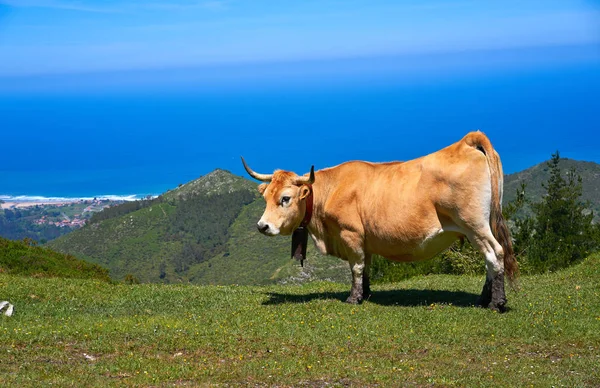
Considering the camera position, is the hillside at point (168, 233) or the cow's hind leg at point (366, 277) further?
the hillside at point (168, 233)

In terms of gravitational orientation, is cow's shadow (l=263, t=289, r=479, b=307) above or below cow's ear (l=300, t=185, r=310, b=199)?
below

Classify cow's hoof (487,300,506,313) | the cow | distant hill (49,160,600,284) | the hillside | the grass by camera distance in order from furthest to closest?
the hillside < distant hill (49,160,600,284) < cow's hoof (487,300,506,313) < the cow < the grass

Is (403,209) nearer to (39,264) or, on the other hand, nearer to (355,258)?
(355,258)

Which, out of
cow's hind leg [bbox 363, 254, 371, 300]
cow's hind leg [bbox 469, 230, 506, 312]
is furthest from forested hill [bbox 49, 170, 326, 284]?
cow's hind leg [bbox 469, 230, 506, 312]

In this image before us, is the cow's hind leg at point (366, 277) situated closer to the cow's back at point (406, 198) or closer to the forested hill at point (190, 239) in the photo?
the cow's back at point (406, 198)

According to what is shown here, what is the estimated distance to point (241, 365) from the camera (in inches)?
416

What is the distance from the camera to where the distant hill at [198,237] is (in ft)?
323

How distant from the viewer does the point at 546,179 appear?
121 m

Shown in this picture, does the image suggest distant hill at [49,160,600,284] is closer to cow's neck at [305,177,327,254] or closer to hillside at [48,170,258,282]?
hillside at [48,170,258,282]

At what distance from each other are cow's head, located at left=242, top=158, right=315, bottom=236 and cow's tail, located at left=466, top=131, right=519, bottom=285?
11.4ft

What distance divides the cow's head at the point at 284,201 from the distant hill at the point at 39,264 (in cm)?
860

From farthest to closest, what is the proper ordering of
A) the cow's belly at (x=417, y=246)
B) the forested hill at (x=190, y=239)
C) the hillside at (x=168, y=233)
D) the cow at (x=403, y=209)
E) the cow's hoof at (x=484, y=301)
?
the hillside at (x=168, y=233), the forested hill at (x=190, y=239), the cow's hoof at (x=484, y=301), the cow's belly at (x=417, y=246), the cow at (x=403, y=209)

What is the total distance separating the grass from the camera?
9.99 metres

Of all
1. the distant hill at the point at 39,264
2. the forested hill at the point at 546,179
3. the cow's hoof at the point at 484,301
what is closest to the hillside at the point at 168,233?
the forested hill at the point at 546,179
